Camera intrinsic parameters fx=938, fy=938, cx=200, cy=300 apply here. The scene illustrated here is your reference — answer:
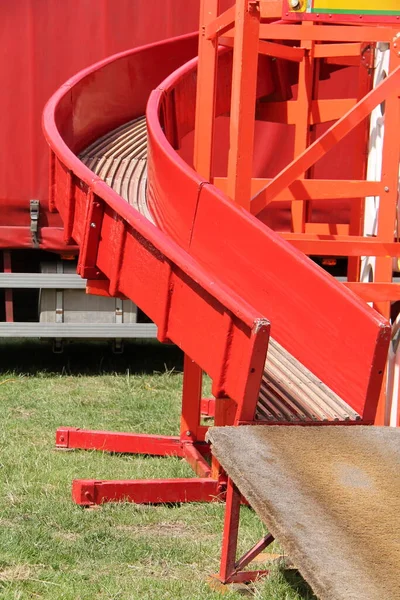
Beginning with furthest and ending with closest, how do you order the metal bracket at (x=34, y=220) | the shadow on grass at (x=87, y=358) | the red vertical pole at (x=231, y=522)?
1. the shadow on grass at (x=87, y=358)
2. the metal bracket at (x=34, y=220)
3. the red vertical pole at (x=231, y=522)

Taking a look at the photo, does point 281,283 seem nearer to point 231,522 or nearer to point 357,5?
point 231,522

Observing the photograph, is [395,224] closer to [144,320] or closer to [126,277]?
[126,277]

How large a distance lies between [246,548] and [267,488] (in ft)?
3.42

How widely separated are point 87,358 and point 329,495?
5.79 metres

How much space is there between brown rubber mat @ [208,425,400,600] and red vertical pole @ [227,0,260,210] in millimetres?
1376

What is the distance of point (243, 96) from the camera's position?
4406mm

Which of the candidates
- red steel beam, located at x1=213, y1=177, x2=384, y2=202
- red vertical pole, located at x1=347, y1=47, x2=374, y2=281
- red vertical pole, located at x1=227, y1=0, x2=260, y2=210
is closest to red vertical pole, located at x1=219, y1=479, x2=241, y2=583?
red vertical pole, located at x1=227, y1=0, x2=260, y2=210

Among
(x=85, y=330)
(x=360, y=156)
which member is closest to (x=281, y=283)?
(x=360, y=156)

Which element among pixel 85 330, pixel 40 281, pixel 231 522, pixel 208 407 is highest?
pixel 231 522

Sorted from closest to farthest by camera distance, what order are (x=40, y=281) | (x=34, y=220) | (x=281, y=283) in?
(x=281, y=283), (x=34, y=220), (x=40, y=281)

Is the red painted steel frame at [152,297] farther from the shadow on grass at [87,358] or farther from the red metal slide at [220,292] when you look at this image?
the shadow on grass at [87,358]

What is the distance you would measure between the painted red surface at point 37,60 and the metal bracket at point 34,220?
7 cm

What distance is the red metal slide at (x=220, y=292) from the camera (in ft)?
12.4

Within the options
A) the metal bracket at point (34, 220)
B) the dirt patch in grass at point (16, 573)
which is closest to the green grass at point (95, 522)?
the dirt patch in grass at point (16, 573)
